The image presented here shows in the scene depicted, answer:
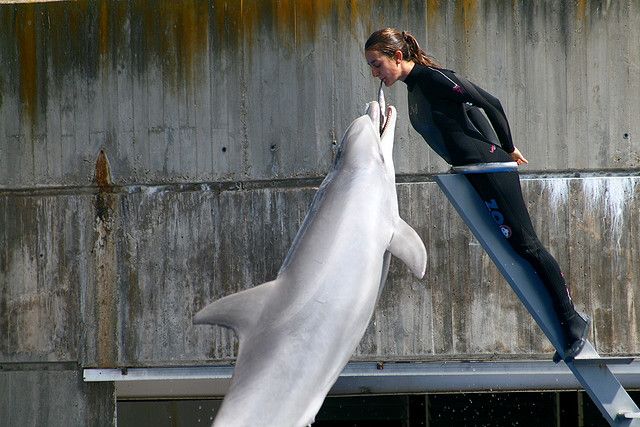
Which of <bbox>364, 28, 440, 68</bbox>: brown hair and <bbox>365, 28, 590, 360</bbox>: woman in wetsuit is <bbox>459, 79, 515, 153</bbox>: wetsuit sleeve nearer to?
<bbox>365, 28, 590, 360</bbox>: woman in wetsuit

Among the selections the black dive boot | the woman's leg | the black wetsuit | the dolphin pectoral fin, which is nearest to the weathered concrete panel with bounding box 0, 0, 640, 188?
the black wetsuit

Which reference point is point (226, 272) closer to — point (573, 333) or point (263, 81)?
point (263, 81)

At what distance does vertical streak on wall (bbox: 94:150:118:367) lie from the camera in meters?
9.73

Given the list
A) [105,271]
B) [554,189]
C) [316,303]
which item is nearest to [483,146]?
[316,303]

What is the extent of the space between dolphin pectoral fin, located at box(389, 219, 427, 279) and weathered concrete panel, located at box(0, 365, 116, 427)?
4.67 m

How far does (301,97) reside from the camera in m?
9.70

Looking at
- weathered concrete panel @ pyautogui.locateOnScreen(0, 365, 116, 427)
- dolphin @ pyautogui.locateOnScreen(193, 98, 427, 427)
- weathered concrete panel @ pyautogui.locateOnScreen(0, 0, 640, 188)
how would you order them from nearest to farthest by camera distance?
dolphin @ pyautogui.locateOnScreen(193, 98, 427, 427)
weathered concrete panel @ pyautogui.locateOnScreen(0, 0, 640, 188)
weathered concrete panel @ pyautogui.locateOnScreen(0, 365, 116, 427)

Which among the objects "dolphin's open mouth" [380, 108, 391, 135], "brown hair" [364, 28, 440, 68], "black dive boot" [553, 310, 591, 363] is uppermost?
"brown hair" [364, 28, 440, 68]

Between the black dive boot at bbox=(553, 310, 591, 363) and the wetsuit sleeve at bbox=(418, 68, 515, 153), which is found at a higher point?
the wetsuit sleeve at bbox=(418, 68, 515, 153)

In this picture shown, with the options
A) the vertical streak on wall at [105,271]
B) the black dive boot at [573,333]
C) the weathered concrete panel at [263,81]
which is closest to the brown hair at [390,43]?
the black dive boot at [573,333]

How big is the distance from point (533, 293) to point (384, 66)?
1.47 m

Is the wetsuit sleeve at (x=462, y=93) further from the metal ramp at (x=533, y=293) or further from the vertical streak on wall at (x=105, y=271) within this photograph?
the vertical streak on wall at (x=105, y=271)

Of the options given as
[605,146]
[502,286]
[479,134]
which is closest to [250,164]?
[502,286]

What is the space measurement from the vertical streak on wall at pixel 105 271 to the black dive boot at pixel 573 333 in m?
4.48
